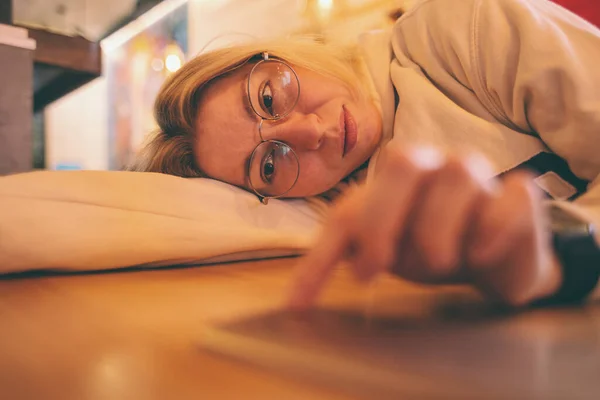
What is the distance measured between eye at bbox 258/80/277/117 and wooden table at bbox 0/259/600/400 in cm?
40

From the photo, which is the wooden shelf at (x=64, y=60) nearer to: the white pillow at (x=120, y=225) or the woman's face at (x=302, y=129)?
the woman's face at (x=302, y=129)

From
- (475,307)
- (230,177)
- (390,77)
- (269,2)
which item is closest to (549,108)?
(390,77)

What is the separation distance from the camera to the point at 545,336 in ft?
0.80

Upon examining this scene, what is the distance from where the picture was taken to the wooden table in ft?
0.69

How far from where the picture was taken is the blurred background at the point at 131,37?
8.86ft

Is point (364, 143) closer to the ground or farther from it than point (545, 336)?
farther from it

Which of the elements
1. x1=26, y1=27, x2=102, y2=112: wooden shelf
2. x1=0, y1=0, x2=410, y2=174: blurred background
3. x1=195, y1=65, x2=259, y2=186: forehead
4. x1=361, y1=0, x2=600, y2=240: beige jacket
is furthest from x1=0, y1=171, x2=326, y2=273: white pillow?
x1=0, y1=0, x2=410, y2=174: blurred background

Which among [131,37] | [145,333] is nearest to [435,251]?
[145,333]

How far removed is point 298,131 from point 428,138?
0.22m

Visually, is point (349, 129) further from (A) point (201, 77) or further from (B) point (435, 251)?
(B) point (435, 251)

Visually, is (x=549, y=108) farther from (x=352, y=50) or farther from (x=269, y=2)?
(x=269, y=2)

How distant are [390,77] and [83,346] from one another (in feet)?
2.35

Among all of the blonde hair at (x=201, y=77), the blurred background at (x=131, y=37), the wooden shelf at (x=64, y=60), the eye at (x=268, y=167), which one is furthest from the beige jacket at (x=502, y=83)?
the blurred background at (x=131, y=37)

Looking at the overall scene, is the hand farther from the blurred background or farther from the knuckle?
the blurred background
